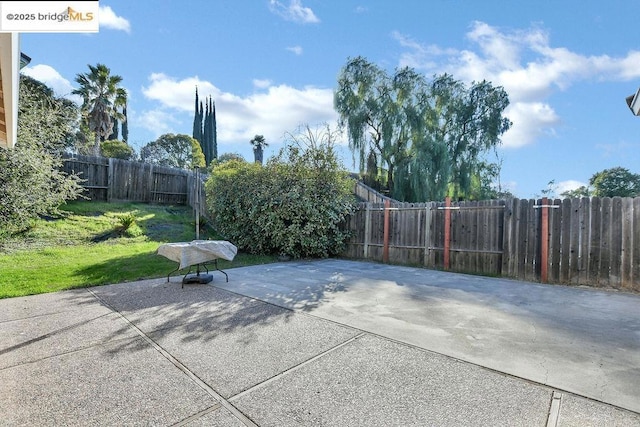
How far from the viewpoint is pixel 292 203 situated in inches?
322

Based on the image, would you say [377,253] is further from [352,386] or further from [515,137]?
[515,137]

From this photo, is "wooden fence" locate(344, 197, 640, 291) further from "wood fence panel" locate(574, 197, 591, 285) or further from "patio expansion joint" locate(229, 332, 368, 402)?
"patio expansion joint" locate(229, 332, 368, 402)

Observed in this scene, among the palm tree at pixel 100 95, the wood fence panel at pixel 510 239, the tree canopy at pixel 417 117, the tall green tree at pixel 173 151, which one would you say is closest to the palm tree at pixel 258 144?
the tall green tree at pixel 173 151

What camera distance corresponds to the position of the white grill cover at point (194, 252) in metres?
4.89

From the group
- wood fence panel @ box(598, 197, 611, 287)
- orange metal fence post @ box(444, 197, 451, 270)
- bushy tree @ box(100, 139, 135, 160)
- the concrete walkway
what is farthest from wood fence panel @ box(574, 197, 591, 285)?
bushy tree @ box(100, 139, 135, 160)

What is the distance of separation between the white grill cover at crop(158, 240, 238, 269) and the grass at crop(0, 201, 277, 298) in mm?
1282

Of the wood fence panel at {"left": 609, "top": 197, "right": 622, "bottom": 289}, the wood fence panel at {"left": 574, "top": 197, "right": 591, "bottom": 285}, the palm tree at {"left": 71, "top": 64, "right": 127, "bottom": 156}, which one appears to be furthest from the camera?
the palm tree at {"left": 71, "top": 64, "right": 127, "bottom": 156}

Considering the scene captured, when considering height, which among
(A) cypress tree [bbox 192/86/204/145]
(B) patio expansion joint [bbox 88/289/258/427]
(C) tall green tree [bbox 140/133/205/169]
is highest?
(A) cypress tree [bbox 192/86/204/145]

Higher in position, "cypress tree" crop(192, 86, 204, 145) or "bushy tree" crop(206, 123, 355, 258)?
"cypress tree" crop(192, 86, 204, 145)

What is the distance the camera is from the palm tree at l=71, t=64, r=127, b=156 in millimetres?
17234

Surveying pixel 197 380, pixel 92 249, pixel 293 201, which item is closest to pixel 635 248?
pixel 197 380

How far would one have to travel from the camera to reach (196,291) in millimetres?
4809

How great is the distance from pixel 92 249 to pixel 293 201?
5.53 m

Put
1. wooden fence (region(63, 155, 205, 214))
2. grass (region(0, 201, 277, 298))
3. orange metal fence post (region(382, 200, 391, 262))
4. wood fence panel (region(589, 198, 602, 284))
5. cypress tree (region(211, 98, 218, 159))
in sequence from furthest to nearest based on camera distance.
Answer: cypress tree (region(211, 98, 218, 159)), wooden fence (region(63, 155, 205, 214)), orange metal fence post (region(382, 200, 391, 262)), grass (region(0, 201, 277, 298)), wood fence panel (region(589, 198, 602, 284))
